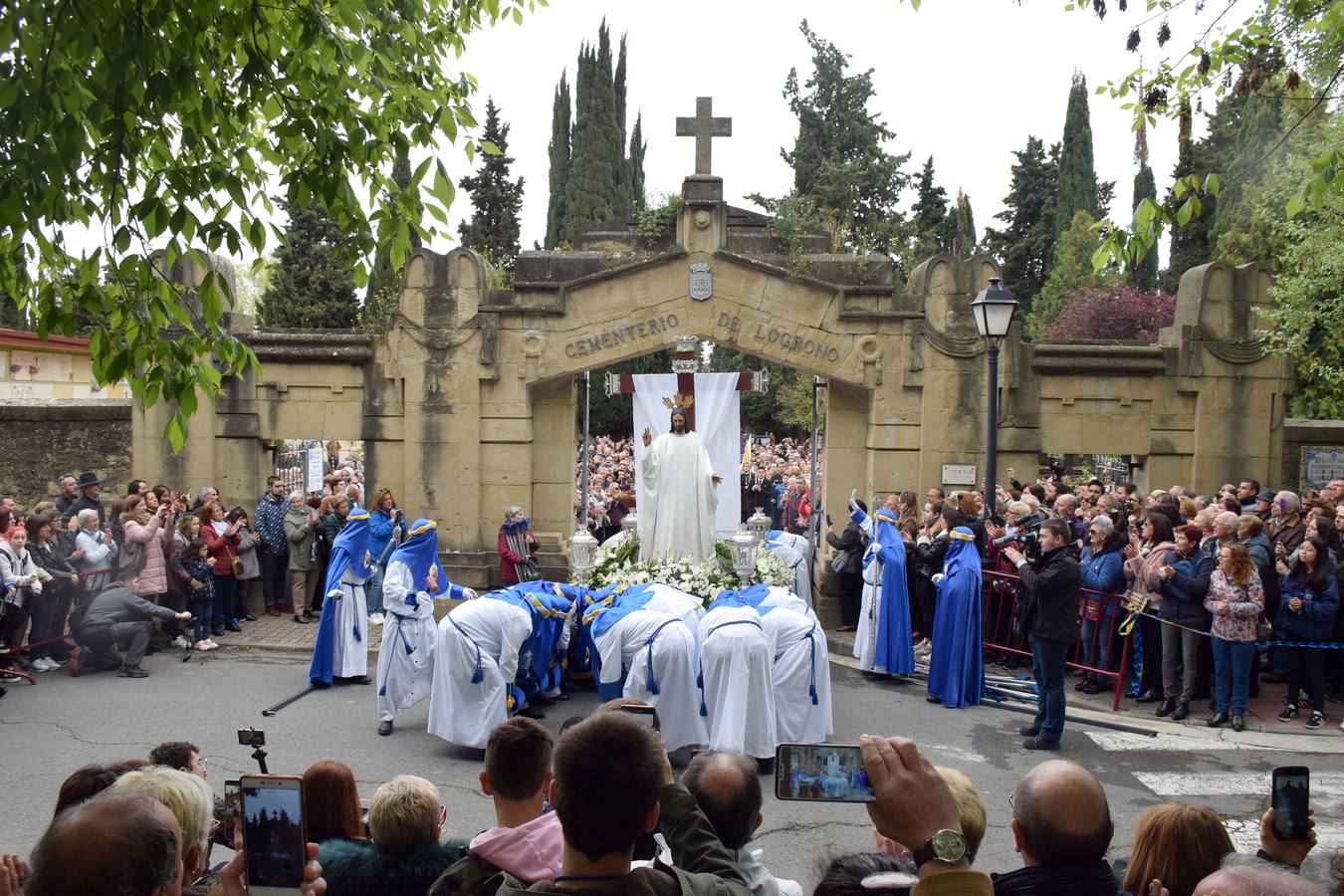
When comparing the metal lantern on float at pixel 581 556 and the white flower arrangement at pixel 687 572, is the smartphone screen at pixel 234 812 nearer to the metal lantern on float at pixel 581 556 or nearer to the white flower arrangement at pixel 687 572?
the white flower arrangement at pixel 687 572

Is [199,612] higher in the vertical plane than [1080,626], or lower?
lower

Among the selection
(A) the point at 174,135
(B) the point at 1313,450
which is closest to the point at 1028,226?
(B) the point at 1313,450

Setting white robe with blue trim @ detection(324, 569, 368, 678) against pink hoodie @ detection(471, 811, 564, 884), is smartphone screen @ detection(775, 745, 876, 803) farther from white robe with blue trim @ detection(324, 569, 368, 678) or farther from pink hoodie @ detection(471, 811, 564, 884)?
white robe with blue trim @ detection(324, 569, 368, 678)

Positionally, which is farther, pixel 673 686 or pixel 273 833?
pixel 673 686

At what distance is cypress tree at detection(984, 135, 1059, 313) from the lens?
4316cm

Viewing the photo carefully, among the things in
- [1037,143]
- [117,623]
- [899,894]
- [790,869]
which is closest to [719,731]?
[790,869]

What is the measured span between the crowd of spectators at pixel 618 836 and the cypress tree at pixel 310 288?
98.8 ft

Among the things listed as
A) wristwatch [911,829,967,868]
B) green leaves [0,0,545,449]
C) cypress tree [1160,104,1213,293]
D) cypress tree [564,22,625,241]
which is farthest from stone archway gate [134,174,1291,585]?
cypress tree [564,22,625,241]

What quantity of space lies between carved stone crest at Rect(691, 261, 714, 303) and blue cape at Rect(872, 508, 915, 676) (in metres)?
4.67

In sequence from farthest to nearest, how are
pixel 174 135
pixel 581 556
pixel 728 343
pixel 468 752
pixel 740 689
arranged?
1. pixel 728 343
2. pixel 581 556
3. pixel 468 752
4. pixel 740 689
5. pixel 174 135

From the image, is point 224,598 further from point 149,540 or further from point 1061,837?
point 1061,837

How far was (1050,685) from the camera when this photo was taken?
333 inches

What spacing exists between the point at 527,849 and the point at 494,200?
130 feet

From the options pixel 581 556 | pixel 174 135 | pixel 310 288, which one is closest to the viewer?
pixel 174 135
